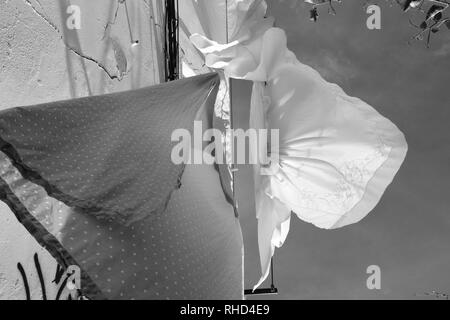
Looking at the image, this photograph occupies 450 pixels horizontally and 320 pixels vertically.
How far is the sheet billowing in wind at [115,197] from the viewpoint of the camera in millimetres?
1282

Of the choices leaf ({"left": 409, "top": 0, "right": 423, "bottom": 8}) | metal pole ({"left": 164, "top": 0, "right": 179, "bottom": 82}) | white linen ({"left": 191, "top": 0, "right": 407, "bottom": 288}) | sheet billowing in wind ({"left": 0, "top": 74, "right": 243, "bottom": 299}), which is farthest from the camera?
metal pole ({"left": 164, "top": 0, "right": 179, "bottom": 82})

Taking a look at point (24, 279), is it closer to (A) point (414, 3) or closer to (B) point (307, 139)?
(B) point (307, 139)

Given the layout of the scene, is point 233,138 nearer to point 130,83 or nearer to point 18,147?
point 130,83

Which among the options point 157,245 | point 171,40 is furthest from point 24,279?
point 171,40

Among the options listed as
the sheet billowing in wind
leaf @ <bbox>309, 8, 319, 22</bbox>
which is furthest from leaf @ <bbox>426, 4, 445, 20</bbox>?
the sheet billowing in wind

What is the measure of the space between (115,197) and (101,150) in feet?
0.56

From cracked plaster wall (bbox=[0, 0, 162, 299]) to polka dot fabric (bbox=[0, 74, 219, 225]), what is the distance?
328 millimetres

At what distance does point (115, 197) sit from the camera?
139cm

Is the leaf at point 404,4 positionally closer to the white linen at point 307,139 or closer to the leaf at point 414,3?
the leaf at point 414,3

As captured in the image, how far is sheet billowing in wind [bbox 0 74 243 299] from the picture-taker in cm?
128

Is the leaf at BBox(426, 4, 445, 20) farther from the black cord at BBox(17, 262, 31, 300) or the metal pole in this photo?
the black cord at BBox(17, 262, 31, 300)

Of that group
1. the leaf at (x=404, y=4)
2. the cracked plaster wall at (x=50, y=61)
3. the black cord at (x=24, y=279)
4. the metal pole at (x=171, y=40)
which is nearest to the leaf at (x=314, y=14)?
the leaf at (x=404, y=4)

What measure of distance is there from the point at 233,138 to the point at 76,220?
4.55 feet

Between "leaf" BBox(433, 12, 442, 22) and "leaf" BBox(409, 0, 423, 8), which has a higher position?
"leaf" BBox(409, 0, 423, 8)
